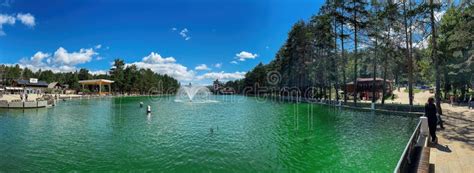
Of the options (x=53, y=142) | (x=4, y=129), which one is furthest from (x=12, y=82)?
(x=53, y=142)

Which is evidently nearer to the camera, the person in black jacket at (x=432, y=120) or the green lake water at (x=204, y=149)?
the green lake water at (x=204, y=149)

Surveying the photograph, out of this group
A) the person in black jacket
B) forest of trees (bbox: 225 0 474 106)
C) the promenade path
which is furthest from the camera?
forest of trees (bbox: 225 0 474 106)

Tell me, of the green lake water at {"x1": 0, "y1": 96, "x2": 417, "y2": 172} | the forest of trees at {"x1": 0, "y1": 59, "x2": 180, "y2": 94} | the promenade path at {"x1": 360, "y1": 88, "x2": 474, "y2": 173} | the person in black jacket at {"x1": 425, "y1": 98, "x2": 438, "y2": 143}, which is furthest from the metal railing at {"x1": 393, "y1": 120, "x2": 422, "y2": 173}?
the forest of trees at {"x1": 0, "y1": 59, "x2": 180, "y2": 94}

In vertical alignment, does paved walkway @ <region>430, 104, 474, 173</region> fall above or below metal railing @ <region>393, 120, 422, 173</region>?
below

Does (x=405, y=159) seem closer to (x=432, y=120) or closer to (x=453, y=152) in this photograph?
(x=453, y=152)

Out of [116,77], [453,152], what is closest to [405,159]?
[453,152]

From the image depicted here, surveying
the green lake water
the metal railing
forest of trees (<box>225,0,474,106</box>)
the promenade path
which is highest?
forest of trees (<box>225,0,474,106</box>)

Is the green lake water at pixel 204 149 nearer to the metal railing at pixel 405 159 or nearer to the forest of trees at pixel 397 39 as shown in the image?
the metal railing at pixel 405 159

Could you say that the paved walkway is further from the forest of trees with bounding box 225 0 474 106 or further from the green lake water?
the forest of trees with bounding box 225 0 474 106

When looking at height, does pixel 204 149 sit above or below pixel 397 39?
below

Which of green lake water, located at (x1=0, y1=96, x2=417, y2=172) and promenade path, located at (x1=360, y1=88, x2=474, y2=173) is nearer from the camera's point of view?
promenade path, located at (x1=360, y1=88, x2=474, y2=173)

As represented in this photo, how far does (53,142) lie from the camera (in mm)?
15203

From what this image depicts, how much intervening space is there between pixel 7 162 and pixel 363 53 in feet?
135

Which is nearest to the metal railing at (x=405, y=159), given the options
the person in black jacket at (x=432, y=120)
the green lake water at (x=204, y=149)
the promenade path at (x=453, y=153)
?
the promenade path at (x=453, y=153)
